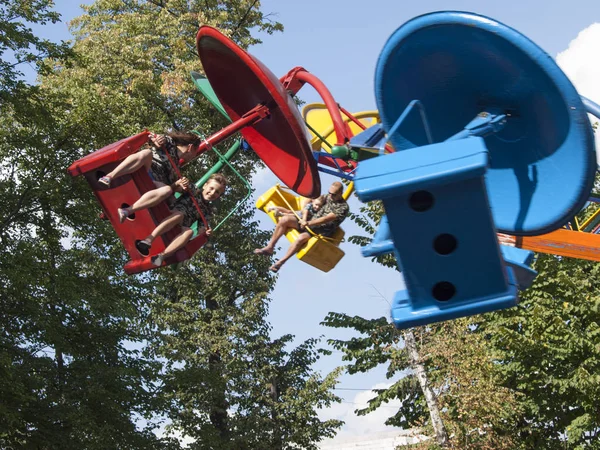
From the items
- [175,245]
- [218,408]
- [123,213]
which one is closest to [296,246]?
[175,245]

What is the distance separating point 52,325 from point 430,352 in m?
8.86

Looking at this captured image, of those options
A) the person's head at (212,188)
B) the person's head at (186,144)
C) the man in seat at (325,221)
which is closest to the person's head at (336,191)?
the man in seat at (325,221)

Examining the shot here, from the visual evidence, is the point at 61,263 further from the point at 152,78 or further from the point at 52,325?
the point at 152,78

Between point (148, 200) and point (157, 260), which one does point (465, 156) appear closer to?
point (148, 200)

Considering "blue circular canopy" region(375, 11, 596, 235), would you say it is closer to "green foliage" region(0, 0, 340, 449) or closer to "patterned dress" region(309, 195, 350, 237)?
"patterned dress" region(309, 195, 350, 237)

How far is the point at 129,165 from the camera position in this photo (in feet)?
21.3

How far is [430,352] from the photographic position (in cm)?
2008

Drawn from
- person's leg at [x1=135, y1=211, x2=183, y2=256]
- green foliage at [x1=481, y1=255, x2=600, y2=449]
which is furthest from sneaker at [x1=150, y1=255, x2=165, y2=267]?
green foliage at [x1=481, y1=255, x2=600, y2=449]

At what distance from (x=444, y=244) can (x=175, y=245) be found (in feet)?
10.2

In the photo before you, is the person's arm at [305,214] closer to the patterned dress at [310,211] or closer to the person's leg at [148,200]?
the patterned dress at [310,211]

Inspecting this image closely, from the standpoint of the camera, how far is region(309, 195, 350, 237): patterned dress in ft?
26.5

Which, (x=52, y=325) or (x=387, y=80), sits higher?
(x=52, y=325)

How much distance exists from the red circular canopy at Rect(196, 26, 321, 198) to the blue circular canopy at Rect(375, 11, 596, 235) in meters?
1.14

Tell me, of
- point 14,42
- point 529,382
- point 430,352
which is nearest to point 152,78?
point 14,42
